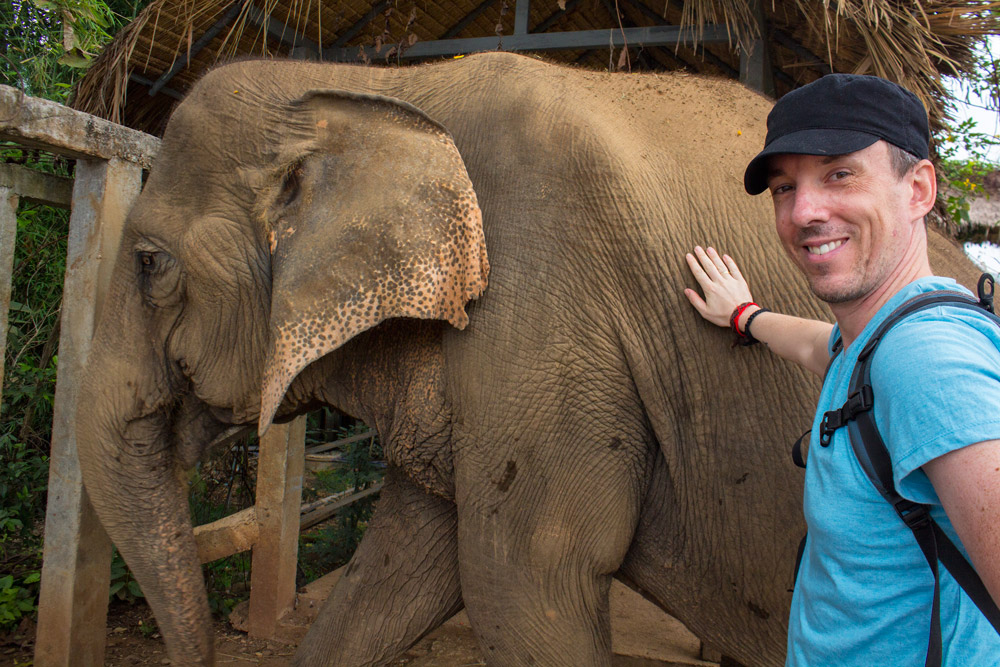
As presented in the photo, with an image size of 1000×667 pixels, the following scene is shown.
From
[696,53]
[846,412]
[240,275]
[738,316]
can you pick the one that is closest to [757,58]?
[696,53]

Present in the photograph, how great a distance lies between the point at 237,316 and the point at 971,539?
174cm

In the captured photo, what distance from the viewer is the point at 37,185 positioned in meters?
2.77

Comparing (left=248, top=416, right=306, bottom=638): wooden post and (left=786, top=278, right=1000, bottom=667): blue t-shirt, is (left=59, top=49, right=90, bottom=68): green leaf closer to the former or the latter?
(left=248, top=416, right=306, bottom=638): wooden post

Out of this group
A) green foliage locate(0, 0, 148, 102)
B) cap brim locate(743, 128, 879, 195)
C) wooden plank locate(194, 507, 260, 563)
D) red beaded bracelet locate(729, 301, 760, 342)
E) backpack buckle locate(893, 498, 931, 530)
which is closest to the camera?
backpack buckle locate(893, 498, 931, 530)

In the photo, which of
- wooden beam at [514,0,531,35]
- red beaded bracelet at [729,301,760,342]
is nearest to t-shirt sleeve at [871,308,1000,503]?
red beaded bracelet at [729,301,760,342]

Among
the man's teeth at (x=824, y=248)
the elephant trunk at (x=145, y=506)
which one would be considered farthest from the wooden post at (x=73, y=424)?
the man's teeth at (x=824, y=248)

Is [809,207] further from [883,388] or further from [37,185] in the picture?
[37,185]

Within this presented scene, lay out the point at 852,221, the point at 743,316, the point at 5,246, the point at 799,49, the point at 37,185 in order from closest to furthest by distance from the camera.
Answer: the point at 852,221 < the point at 743,316 < the point at 5,246 < the point at 37,185 < the point at 799,49

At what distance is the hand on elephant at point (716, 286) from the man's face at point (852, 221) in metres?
0.61

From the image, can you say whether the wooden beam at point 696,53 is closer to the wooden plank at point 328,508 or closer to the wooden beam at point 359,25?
the wooden beam at point 359,25

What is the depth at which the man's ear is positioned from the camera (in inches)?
46.5

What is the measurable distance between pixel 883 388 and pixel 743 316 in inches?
32.8

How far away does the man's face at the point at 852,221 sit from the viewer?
117cm

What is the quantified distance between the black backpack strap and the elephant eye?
141cm
